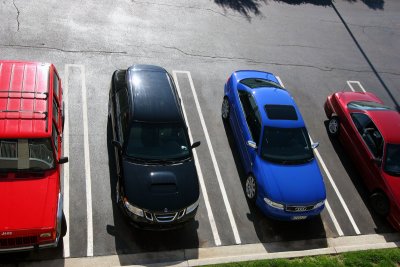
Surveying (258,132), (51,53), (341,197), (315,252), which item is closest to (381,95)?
(341,197)

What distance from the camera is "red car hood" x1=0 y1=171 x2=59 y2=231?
24.7 feet

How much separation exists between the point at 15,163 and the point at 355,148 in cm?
883

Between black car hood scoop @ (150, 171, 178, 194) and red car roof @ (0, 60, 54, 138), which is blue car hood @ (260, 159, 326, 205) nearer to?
black car hood scoop @ (150, 171, 178, 194)

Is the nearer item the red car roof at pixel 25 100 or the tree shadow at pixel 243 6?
the red car roof at pixel 25 100

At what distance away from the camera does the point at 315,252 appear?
9492mm

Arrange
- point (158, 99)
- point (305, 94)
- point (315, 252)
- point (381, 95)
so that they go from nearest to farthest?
point (315, 252) < point (158, 99) < point (305, 94) < point (381, 95)

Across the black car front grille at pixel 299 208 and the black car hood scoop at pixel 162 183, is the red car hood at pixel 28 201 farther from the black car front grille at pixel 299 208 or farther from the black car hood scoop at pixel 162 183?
the black car front grille at pixel 299 208

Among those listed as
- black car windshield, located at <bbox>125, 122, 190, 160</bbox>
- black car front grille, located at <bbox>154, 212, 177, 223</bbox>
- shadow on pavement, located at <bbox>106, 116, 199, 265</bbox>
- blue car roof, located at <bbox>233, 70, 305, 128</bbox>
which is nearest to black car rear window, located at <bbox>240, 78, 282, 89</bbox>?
blue car roof, located at <bbox>233, 70, 305, 128</bbox>

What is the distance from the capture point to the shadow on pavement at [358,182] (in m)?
10.8

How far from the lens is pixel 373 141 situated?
11750mm

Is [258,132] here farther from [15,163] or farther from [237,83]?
[15,163]

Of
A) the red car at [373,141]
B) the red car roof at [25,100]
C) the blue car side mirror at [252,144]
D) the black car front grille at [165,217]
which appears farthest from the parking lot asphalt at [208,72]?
the red car roof at [25,100]

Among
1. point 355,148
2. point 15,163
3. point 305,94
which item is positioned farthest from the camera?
point 305,94

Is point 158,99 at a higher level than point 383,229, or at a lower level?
higher
